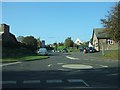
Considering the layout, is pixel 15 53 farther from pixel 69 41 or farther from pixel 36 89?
pixel 69 41

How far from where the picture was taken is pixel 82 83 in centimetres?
1681

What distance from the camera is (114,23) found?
49.0 meters

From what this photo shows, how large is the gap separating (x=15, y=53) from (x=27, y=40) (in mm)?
53221

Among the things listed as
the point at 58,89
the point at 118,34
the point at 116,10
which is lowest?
the point at 58,89

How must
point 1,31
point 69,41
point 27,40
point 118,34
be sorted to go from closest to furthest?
point 118,34
point 1,31
point 27,40
point 69,41

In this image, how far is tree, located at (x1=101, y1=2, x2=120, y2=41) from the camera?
4847 centimetres

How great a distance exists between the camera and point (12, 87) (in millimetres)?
15445

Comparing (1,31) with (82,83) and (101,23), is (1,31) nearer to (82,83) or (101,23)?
(101,23)

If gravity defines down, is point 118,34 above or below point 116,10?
below

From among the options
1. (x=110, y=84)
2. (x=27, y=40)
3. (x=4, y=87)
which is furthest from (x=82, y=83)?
(x=27, y=40)

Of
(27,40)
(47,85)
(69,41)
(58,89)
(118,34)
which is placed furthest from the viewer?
(69,41)

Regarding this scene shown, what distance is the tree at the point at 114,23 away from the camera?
159ft

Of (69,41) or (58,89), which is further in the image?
(69,41)

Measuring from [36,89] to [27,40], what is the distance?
91582 mm
